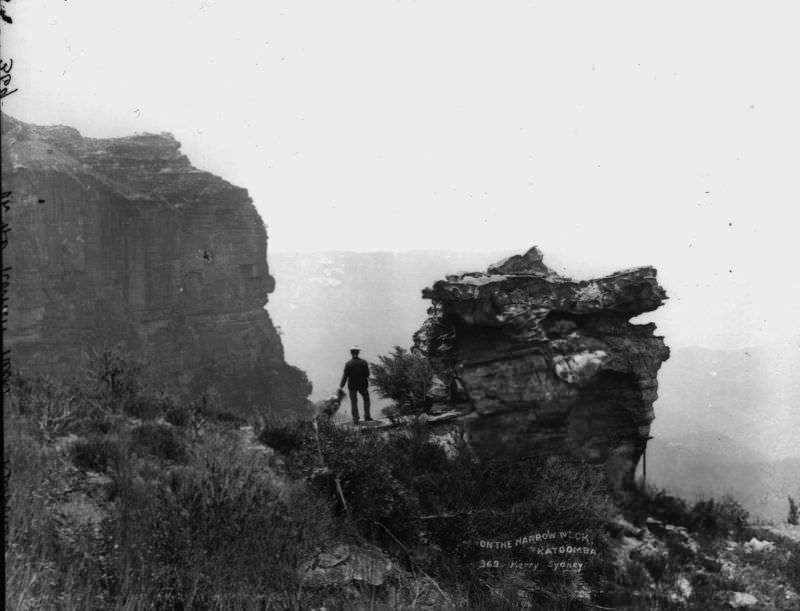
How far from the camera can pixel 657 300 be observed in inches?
640

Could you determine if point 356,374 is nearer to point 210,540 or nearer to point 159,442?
point 159,442

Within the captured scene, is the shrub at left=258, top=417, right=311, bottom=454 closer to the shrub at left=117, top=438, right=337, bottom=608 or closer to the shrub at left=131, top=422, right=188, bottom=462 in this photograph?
the shrub at left=131, top=422, right=188, bottom=462

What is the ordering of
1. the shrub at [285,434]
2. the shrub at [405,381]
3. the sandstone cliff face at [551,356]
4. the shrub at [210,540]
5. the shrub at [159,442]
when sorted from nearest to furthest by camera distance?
the shrub at [210,540] → the shrub at [159,442] → the shrub at [285,434] → the sandstone cliff face at [551,356] → the shrub at [405,381]

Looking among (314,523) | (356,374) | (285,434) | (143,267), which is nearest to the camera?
(314,523)

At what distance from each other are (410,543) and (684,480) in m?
76.3

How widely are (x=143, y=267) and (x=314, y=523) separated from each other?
77330mm

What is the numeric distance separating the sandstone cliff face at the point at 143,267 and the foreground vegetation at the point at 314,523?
59.4 m

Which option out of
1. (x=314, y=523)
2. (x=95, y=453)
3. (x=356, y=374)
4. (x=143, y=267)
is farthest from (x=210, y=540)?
(x=143, y=267)

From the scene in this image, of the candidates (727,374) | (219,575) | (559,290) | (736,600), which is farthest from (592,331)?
(727,374)

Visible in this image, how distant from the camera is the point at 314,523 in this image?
6277 mm

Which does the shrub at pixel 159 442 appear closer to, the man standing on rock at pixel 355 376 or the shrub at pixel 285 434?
the shrub at pixel 285 434

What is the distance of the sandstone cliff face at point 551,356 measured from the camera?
49.0 ft

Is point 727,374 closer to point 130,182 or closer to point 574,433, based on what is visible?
point 130,182

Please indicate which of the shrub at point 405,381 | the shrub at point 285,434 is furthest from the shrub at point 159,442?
the shrub at point 405,381
